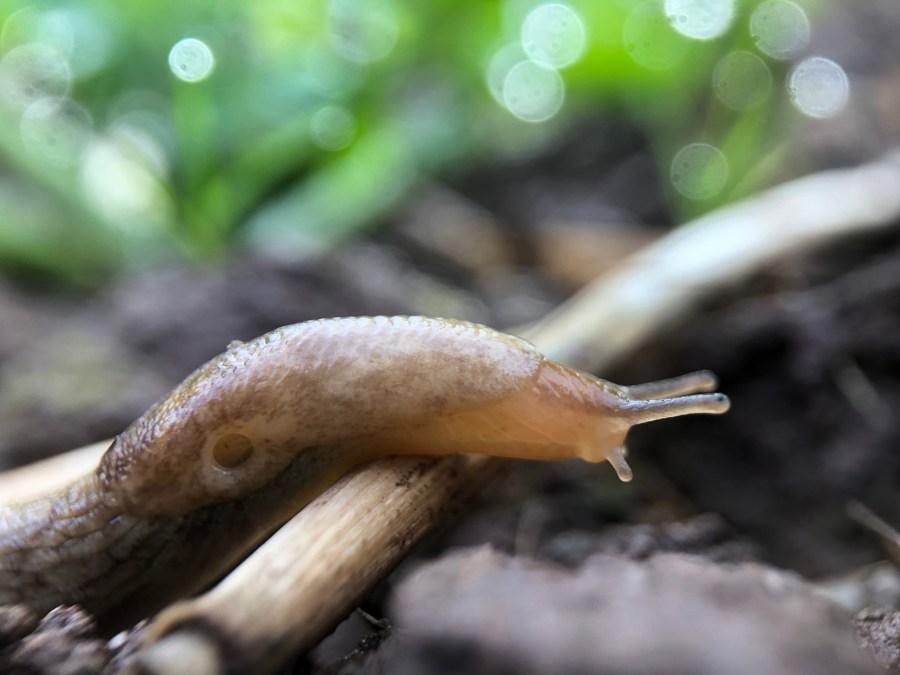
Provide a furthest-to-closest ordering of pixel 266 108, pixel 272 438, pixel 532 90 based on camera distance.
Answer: pixel 532 90
pixel 266 108
pixel 272 438

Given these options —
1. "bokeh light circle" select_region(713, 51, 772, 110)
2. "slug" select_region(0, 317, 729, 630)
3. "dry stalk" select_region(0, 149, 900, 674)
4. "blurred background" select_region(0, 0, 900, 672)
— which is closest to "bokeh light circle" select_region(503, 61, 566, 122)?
"blurred background" select_region(0, 0, 900, 672)

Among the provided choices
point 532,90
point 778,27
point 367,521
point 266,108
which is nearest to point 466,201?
point 532,90

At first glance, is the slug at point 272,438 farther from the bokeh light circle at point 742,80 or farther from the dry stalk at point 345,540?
the bokeh light circle at point 742,80

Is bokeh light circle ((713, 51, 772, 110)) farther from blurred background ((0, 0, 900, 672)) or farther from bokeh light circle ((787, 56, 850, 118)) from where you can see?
bokeh light circle ((787, 56, 850, 118))

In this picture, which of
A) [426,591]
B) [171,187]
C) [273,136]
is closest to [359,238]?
[273,136]

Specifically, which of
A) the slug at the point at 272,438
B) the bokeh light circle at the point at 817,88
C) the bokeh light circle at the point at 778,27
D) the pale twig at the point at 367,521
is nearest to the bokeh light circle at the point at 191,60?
the pale twig at the point at 367,521

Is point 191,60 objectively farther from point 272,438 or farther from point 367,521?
point 367,521
